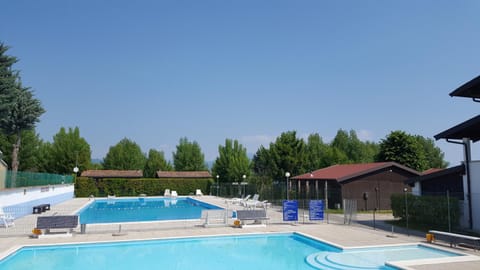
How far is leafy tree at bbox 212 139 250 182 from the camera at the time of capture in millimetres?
47812

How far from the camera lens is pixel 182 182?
44.5 m

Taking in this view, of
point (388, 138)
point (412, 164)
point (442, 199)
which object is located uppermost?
point (388, 138)

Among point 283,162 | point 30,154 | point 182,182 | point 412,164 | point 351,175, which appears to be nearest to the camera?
point 351,175

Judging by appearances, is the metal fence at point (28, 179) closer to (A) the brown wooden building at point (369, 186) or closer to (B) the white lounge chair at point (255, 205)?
(B) the white lounge chair at point (255, 205)

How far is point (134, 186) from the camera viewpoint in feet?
141

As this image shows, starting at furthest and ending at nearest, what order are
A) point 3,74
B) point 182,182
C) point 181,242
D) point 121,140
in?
point 121,140 → point 182,182 → point 3,74 → point 181,242

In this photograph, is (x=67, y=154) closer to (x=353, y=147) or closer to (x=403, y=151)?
(x=403, y=151)

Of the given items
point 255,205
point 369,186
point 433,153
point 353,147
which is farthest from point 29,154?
point 433,153

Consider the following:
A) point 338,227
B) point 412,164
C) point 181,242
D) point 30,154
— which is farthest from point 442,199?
point 30,154

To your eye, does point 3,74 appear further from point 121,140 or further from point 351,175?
point 121,140

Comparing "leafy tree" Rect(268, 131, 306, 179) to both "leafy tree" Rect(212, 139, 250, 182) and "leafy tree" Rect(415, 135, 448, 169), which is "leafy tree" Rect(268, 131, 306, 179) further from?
"leafy tree" Rect(415, 135, 448, 169)

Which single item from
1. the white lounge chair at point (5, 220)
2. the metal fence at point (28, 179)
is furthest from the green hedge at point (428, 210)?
the metal fence at point (28, 179)

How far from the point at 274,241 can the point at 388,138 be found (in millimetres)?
29608

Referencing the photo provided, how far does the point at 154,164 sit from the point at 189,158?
5.41m
